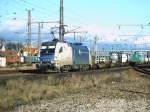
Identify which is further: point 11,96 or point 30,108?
point 11,96

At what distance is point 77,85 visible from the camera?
27219 millimetres

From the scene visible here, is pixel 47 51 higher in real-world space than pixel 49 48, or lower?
lower

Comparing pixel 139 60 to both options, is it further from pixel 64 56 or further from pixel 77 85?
pixel 77 85

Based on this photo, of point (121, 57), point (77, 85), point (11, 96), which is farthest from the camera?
point (121, 57)

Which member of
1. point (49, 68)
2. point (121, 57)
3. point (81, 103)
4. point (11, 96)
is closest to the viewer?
point (81, 103)

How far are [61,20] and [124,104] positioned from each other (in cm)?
3880

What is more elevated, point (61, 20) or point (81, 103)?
point (61, 20)

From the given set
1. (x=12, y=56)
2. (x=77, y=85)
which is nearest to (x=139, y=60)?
(x=12, y=56)

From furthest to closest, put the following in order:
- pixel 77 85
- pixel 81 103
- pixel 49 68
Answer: pixel 49 68, pixel 77 85, pixel 81 103

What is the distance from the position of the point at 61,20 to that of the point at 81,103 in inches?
1502

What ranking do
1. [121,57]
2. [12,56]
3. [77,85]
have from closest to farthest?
[77,85], [12,56], [121,57]

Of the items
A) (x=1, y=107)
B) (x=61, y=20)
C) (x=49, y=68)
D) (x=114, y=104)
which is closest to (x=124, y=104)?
(x=114, y=104)

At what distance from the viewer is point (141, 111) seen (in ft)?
47.7

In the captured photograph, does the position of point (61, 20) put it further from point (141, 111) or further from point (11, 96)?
point (141, 111)
